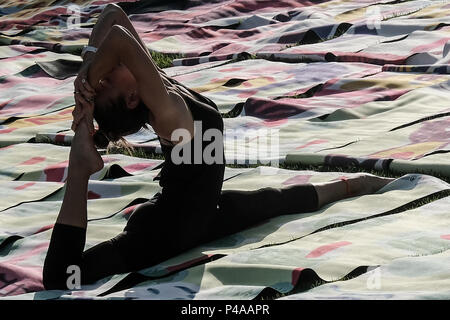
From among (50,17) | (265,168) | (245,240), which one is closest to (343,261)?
(245,240)

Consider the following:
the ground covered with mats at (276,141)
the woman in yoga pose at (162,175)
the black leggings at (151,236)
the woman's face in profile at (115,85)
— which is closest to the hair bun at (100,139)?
the woman in yoga pose at (162,175)

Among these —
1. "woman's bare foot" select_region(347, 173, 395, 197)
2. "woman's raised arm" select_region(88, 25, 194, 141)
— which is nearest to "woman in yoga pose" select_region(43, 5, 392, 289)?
"woman's raised arm" select_region(88, 25, 194, 141)

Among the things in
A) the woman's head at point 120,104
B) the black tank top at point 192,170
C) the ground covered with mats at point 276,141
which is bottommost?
the ground covered with mats at point 276,141

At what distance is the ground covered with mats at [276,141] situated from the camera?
3051 millimetres

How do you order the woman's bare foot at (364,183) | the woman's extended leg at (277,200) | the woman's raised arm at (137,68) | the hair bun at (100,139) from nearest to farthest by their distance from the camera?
the woman's raised arm at (137,68), the hair bun at (100,139), the woman's extended leg at (277,200), the woman's bare foot at (364,183)

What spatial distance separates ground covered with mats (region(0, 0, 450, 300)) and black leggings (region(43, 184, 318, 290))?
0.05 metres

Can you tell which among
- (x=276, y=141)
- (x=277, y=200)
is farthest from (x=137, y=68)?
(x=276, y=141)

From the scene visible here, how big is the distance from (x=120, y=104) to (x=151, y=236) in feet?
1.44

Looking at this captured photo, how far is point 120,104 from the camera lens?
3154 millimetres

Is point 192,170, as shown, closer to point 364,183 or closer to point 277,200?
point 277,200

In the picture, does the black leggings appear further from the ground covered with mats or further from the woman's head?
the woman's head

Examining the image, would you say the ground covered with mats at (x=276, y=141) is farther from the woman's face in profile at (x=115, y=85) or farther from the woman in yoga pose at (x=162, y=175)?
the woman's face in profile at (x=115, y=85)

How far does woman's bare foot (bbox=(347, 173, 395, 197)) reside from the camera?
382 cm

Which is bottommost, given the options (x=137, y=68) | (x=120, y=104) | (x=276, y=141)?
(x=276, y=141)
